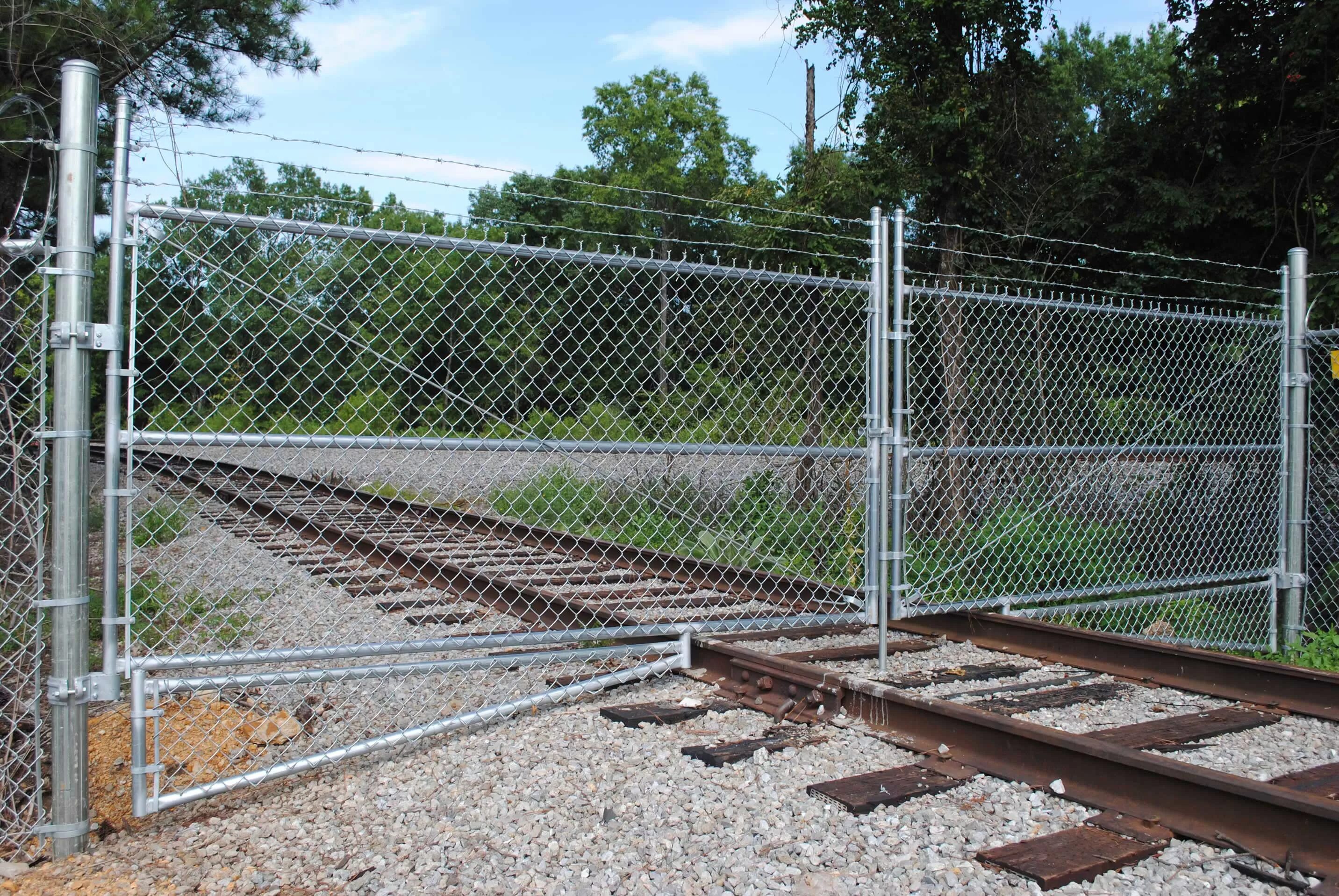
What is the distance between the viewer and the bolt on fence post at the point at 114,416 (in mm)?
3334

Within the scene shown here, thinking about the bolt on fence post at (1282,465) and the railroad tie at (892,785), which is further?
the bolt on fence post at (1282,465)

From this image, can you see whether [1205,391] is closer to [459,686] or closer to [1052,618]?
[1052,618]

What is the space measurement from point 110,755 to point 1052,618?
5.69 metres

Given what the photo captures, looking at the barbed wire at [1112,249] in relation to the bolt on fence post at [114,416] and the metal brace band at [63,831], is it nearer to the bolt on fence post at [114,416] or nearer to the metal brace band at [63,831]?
the bolt on fence post at [114,416]

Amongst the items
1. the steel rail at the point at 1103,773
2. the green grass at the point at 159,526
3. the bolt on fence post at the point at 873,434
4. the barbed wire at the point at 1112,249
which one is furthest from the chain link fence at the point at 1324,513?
the green grass at the point at 159,526

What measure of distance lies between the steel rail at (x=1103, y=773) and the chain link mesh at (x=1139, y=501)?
155cm

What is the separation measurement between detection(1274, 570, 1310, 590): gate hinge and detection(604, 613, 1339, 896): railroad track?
2.51 metres

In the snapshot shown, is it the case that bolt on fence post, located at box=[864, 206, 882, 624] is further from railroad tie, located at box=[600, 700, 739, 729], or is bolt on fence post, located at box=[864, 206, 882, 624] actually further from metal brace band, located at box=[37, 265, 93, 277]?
metal brace band, located at box=[37, 265, 93, 277]

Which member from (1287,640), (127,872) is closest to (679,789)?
(127,872)

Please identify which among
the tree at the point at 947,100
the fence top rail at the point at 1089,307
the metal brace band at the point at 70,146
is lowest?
the fence top rail at the point at 1089,307

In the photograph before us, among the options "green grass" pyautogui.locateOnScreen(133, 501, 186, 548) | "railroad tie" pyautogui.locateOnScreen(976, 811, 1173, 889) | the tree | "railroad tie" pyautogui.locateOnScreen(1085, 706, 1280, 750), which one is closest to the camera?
"railroad tie" pyautogui.locateOnScreen(976, 811, 1173, 889)

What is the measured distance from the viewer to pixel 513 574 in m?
8.52

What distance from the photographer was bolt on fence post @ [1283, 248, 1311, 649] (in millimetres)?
7016

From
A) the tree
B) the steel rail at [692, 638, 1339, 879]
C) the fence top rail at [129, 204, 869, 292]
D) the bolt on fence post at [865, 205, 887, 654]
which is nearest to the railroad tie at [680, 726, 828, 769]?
the steel rail at [692, 638, 1339, 879]
